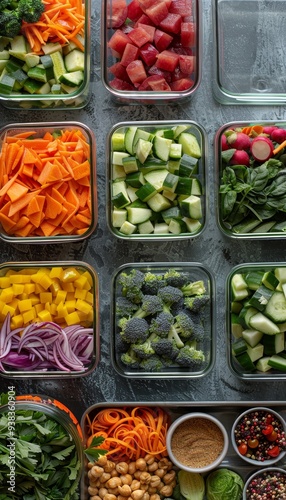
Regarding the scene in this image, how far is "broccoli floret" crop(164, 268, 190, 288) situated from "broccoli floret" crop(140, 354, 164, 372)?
12.6 inches

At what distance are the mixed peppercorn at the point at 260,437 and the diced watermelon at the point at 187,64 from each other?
152 centimetres

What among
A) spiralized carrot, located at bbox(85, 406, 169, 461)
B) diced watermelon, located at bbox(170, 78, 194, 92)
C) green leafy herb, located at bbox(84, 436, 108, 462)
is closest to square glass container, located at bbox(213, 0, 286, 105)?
diced watermelon, located at bbox(170, 78, 194, 92)

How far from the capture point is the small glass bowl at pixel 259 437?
106 inches

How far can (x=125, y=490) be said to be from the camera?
8.67ft

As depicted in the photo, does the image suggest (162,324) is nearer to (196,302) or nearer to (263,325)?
(196,302)

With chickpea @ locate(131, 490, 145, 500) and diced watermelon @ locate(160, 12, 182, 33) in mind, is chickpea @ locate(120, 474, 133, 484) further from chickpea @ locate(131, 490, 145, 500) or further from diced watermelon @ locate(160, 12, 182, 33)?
diced watermelon @ locate(160, 12, 182, 33)

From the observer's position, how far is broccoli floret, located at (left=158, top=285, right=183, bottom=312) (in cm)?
271

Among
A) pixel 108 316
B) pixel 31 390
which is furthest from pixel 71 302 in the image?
pixel 31 390

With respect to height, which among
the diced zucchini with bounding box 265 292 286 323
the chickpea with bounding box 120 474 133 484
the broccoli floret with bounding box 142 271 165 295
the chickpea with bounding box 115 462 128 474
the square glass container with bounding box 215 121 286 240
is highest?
the square glass container with bounding box 215 121 286 240

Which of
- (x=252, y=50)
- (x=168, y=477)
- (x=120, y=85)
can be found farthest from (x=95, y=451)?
(x=252, y=50)

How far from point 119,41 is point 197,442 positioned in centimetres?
176

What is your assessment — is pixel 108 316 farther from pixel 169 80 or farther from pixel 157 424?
pixel 169 80

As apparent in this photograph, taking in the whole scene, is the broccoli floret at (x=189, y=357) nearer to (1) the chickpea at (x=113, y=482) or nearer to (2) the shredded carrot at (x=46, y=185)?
(1) the chickpea at (x=113, y=482)

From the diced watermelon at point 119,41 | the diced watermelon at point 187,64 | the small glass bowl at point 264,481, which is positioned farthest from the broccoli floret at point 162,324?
the diced watermelon at point 119,41
